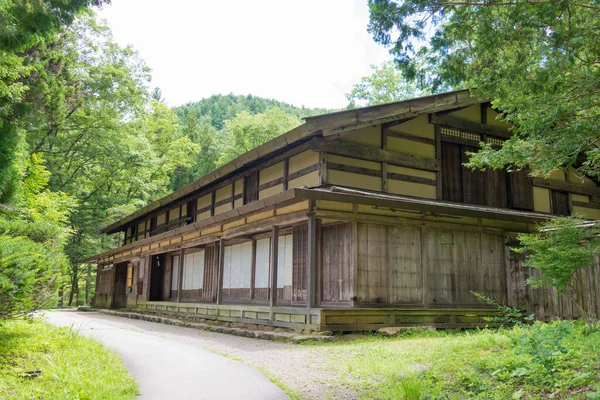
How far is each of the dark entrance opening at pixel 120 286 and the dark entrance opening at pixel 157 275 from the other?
19.4 feet

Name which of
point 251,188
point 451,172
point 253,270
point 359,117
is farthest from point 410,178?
point 253,270

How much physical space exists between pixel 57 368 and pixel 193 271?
537 inches

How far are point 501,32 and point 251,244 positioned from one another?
406 inches

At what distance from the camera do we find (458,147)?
14.7 m

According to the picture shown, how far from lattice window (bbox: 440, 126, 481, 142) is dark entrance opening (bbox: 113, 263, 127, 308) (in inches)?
801

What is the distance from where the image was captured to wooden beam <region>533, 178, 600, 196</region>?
16.2m

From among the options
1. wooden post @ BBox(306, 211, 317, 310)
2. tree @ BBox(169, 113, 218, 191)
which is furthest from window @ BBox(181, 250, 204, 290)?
tree @ BBox(169, 113, 218, 191)

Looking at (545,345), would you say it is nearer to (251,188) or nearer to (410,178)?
(410,178)

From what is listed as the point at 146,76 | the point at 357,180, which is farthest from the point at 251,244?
the point at 146,76

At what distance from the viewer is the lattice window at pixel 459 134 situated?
14.5 meters

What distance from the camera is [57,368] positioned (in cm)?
586

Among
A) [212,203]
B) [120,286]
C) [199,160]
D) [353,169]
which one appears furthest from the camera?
[199,160]

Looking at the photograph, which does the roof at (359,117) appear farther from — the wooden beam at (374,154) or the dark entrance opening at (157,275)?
the dark entrance opening at (157,275)

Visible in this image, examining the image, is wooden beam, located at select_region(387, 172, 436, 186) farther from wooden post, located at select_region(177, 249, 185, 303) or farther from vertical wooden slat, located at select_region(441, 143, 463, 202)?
wooden post, located at select_region(177, 249, 185, 303)
